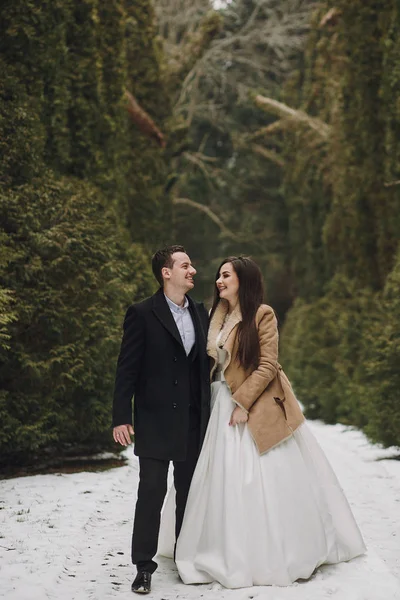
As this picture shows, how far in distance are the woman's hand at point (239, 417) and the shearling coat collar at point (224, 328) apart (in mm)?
297

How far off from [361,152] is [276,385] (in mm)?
10913

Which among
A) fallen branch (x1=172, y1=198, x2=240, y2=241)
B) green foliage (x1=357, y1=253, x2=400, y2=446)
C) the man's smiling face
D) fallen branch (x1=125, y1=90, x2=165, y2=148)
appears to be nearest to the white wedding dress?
the man's smiling face

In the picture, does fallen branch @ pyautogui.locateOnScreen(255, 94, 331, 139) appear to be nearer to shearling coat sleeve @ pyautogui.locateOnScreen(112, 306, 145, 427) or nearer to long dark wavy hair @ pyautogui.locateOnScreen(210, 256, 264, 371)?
long dark wavy hair @ pyautogui.locateOnScreen(210, 256, 264, 371)

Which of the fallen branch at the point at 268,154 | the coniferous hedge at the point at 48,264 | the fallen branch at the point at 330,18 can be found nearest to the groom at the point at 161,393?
the coniferous hedge at the point at 48,264

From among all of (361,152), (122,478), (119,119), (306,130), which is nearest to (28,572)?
(122,478)

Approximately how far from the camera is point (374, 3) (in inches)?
575

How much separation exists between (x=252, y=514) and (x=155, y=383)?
954 mm

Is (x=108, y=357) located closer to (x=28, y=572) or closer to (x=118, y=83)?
(x=28, y=572)

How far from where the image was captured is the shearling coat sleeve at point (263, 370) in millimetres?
4852

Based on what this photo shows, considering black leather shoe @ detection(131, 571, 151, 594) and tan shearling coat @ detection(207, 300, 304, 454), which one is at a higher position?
tan shearling coat @ detection(207, 300, 304, 454)

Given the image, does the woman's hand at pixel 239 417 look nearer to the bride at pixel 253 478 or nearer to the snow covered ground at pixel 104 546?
the bride at pixel 253 478

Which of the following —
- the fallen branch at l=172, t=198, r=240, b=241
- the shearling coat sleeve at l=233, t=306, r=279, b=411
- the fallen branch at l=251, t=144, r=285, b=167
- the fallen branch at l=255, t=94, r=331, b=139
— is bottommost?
A: the shearling coat sleeve at l=233, t=306, r=279, b=411

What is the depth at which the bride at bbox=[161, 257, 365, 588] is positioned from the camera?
462cm

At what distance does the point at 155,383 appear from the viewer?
4.77 meters
